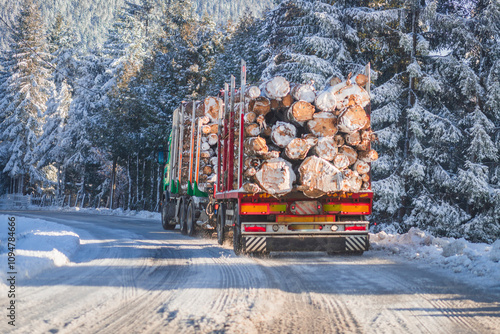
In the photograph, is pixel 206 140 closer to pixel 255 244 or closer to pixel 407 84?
pixel 255 244

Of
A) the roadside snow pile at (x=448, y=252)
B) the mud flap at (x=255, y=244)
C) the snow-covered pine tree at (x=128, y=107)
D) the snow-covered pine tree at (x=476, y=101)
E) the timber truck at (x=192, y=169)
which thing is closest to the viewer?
the roadside snow pile at (x=448, y=252)

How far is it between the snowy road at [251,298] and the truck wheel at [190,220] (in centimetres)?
499

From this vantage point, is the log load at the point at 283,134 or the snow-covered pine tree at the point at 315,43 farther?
the snow-covered pine tree at the point at 315,43

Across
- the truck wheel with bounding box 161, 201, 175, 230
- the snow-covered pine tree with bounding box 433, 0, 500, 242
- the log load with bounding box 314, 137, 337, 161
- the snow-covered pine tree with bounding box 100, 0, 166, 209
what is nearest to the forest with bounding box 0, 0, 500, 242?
the snow-covered pine tree with bounding box 433, 0, 500, 242

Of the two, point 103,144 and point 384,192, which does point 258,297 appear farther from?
point 103,144

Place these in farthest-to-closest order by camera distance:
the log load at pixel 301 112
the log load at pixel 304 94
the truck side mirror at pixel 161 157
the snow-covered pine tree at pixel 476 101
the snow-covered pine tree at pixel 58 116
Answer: the snow-covered pine tree at pixel 58 116, the truck side mirror at pixel 161 157, the snow-covered pine tree at pixel 476 101, the log load at pixel 304 94, the log load at pixel 301 112

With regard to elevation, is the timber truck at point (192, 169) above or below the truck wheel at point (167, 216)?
above

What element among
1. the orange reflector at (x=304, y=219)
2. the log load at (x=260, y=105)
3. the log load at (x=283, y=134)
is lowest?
the orange reflector at (x=304, y=219)

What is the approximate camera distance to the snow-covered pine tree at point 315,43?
20031 mm

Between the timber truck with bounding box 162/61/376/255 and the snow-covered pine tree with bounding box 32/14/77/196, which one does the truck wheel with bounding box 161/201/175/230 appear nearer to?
the timber truck with bounding box 162/61/376/255

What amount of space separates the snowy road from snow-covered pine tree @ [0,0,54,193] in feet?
147

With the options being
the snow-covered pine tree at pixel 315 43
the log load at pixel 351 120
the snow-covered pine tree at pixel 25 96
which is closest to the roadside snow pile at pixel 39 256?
the log load at pixel 351 120

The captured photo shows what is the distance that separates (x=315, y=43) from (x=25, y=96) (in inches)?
1510

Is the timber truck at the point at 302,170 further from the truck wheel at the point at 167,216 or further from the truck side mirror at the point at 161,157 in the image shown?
the truck side mirror at the point at 161,157
